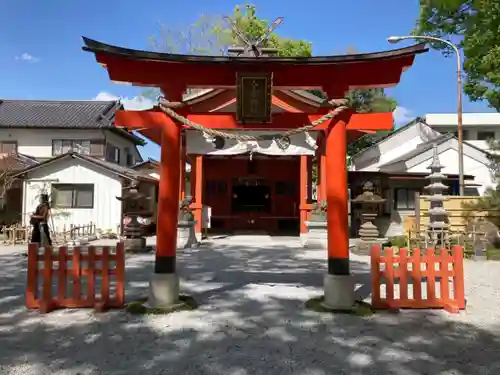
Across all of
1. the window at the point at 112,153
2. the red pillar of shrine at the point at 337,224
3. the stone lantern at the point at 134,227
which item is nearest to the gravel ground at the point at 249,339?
the red pillar of shrine at the point at 337,224

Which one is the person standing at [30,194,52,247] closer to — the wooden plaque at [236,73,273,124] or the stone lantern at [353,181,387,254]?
the wooden plaque at [236,73,273,124]

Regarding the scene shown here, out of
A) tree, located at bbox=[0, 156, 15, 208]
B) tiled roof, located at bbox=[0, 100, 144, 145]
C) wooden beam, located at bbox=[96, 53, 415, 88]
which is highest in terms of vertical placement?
tiled roof, located at bbox=[0, 100, 144, 145]

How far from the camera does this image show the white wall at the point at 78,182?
754 inches

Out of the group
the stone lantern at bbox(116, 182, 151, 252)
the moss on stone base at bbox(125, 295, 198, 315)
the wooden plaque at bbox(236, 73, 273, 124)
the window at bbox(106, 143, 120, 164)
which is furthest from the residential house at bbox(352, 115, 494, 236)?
the window at bbox(106, 143, 120, 164)

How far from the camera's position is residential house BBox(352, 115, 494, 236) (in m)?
19.0

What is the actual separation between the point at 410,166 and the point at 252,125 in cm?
1681

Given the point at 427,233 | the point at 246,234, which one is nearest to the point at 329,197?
the point at 427,233

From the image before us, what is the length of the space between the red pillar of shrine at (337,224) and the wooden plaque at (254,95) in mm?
1139

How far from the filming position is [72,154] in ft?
62.8

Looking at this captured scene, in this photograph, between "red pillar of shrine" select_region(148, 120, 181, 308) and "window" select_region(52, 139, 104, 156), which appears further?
"window" select_region(52, 139, 104, 156)

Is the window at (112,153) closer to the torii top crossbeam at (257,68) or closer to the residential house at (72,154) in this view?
the residential house at (72,154)

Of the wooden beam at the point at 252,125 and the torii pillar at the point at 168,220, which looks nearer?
the torii pillar at the point at 168,220

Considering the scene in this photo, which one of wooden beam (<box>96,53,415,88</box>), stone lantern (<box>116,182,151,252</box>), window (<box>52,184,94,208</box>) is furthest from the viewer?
window (<box>52,184,94,208</box>)

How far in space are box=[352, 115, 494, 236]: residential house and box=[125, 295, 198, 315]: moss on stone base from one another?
14.7m
